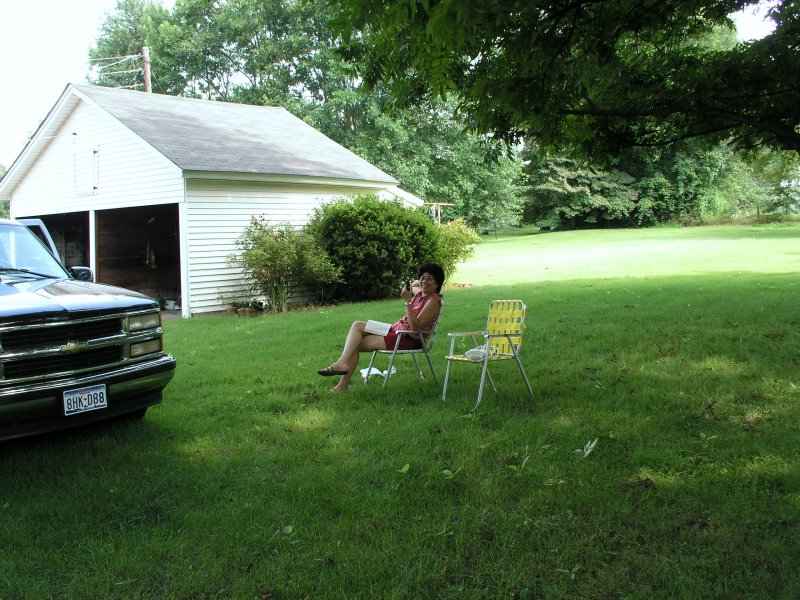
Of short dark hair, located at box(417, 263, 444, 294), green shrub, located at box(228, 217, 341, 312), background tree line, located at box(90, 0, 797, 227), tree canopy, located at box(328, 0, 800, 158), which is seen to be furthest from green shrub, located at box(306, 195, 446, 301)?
background tree line, located at box(90, 0, 797, 227)

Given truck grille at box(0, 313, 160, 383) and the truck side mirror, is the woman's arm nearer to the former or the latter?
truck grille at box(0, 313, 160, 383)

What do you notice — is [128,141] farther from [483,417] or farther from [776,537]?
[776,537]

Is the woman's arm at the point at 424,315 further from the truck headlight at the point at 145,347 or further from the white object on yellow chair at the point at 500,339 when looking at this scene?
the truck headlight at the point at 145,347

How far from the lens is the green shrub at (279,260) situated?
539 inches

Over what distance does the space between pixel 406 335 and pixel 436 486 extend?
2.54 m

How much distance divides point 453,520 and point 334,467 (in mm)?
→ 1072

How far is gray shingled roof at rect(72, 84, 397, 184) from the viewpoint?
1441cm

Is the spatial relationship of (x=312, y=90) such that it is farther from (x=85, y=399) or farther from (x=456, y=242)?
(x=85, y=399)

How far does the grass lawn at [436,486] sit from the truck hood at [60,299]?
103 cm

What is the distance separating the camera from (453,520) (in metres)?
3.58

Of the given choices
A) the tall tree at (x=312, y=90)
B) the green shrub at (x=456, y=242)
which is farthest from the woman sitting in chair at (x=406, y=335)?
the tall tree at (x=312, y=90)

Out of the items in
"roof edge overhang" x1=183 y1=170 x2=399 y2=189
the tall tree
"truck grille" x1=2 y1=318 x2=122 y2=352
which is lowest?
"truck grille" x1=2 y1=318 x2=122 y2=352

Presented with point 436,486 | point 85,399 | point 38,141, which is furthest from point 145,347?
point 38,141

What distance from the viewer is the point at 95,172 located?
→ 16.2m
